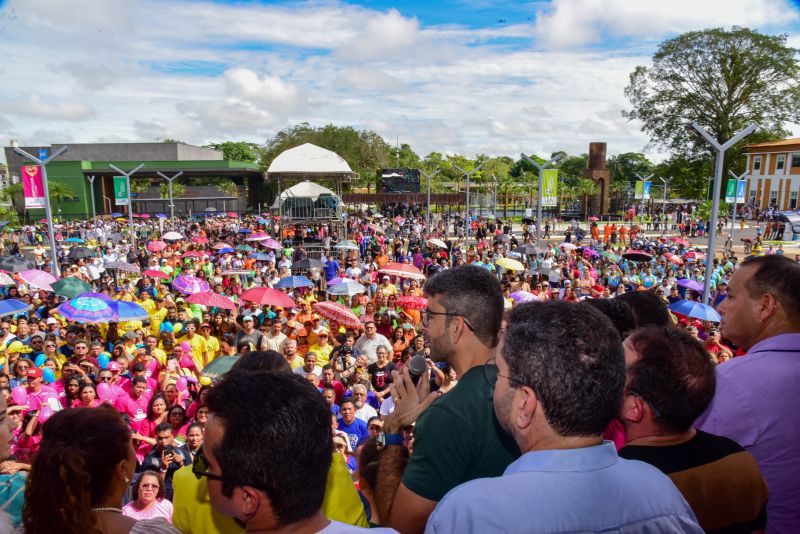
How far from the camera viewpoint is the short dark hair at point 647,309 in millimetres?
3162

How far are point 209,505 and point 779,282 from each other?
2.76 meters

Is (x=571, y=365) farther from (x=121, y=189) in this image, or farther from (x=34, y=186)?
(x=121, y=189)

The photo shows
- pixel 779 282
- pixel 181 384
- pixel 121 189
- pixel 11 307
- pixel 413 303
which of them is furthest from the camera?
pixel 121 189

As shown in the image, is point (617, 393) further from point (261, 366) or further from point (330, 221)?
point (330, 221)

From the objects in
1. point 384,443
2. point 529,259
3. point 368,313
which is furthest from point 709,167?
point 384,443

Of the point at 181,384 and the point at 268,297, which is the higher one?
the point at 268,297

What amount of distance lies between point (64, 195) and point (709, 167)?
57204 mm

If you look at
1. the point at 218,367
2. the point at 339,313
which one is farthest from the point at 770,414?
the point at 339,313

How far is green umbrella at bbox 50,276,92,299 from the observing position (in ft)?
37.9

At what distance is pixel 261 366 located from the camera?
9.46 ft

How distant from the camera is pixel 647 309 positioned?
3.20 m

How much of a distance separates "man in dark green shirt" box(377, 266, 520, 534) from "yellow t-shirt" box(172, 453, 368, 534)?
0.19 m

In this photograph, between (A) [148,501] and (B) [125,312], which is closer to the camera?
(A) [148,501]

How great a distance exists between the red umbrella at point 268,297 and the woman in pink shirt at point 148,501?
6209mm
